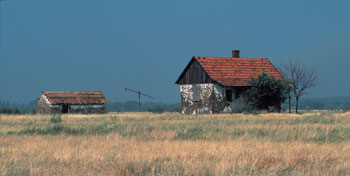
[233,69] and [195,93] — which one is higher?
[233,69]

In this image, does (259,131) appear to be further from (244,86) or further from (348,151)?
(244,86)

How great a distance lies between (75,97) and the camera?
6347 centimetres

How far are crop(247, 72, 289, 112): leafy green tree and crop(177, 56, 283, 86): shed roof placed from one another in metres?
0.93

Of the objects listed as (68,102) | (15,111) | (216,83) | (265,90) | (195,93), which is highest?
(216,83)

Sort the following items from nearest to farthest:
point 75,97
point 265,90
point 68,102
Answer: point 265,90 < point 68,102 < point 75,97

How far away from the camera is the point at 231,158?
12453mm

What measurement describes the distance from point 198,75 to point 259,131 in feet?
89.6

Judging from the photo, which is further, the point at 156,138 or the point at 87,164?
the point at 156,138

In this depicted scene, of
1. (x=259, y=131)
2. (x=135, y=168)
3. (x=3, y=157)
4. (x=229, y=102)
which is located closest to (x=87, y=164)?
(x=135, y=168)

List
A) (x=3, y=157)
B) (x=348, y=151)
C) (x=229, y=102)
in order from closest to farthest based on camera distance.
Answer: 1. (x=3, y=157)
2. (x=348, y=151)
3. (x=229, y=102)

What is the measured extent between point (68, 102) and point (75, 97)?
151 cm

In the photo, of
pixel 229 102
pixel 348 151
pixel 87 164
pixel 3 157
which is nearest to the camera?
pixel 87 164

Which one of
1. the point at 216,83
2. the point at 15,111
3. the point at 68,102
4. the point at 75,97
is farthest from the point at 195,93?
the point at 15,111

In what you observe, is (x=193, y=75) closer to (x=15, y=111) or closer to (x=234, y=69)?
(x=234, y=69)
